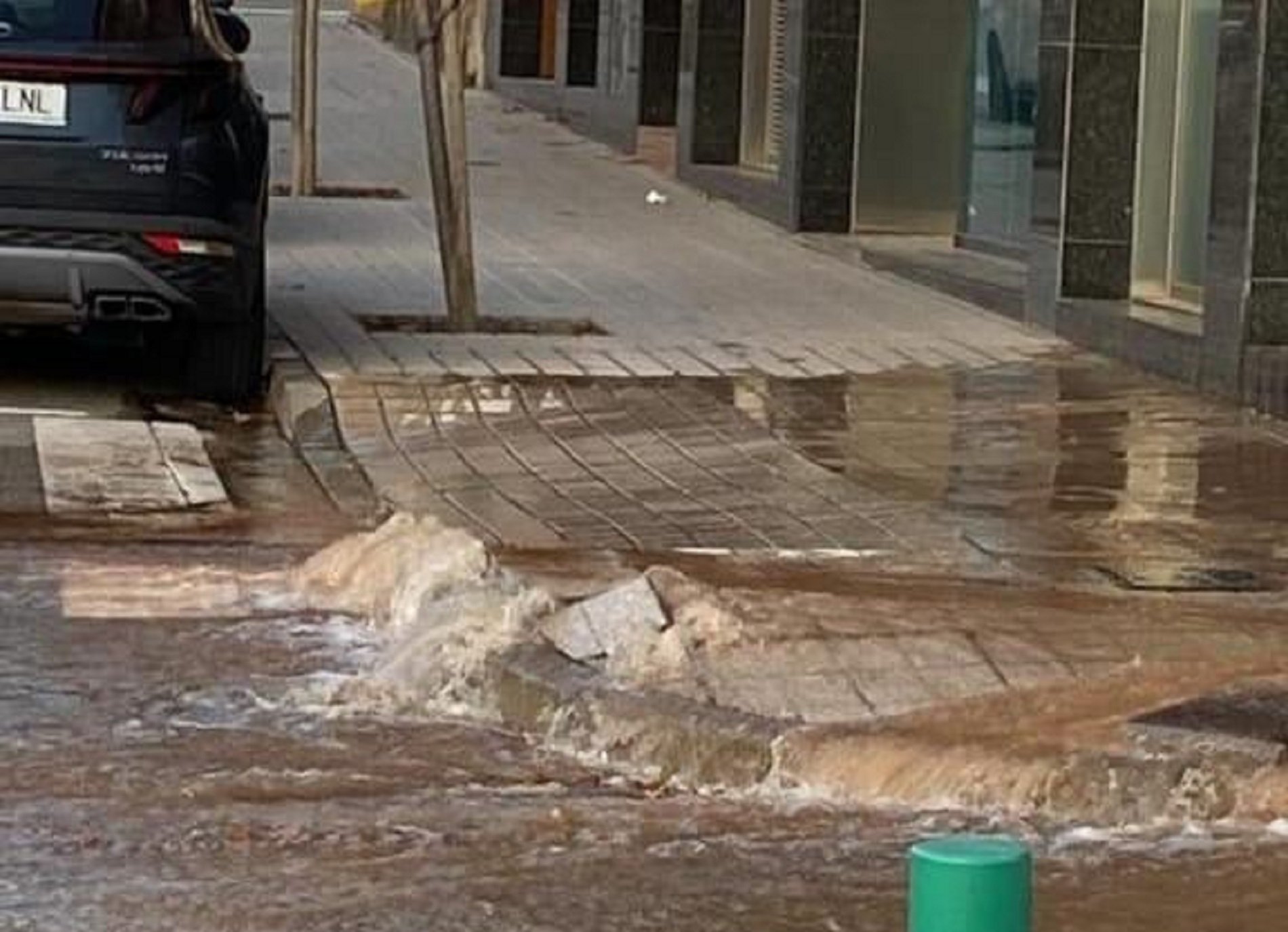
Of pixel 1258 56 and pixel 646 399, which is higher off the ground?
pixel 1258 56

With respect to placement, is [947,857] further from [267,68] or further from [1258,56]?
[267,68]

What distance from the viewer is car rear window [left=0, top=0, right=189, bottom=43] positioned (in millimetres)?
11469

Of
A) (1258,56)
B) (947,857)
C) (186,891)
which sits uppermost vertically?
(1258,56)

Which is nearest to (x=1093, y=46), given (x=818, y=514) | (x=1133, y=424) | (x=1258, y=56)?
(x=1258, y=56)

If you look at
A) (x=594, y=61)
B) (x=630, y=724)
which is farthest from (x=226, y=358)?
(x=594, y=61)

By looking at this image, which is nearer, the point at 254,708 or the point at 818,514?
the point at 254,708

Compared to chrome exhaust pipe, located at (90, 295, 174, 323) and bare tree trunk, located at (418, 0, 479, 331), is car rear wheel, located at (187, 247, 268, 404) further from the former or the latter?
bare tree trunk, located at (418, 0, 479, 331)

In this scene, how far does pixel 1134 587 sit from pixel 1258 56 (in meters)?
4.34

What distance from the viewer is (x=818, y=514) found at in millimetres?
9984

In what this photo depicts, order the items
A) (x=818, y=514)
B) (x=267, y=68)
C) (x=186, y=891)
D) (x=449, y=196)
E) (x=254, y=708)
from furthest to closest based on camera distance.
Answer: (x=267, y=68) < (x=449, y=196) < (x=818, y=514) < (x=254, y=708) < (x=186, y=891)

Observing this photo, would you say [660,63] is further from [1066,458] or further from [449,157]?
[1066,458]

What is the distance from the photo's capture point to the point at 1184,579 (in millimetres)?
8961

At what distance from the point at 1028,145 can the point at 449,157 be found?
4363mm

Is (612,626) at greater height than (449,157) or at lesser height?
lesser
